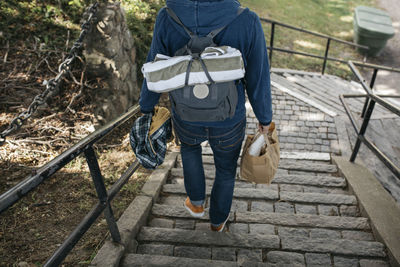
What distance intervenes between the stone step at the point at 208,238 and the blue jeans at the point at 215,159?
0.12m

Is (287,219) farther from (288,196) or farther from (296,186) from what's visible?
(296,186)

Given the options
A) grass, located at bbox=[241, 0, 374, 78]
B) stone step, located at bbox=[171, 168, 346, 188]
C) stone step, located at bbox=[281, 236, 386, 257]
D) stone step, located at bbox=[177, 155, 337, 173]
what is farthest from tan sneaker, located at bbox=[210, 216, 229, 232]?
grass, located at bbox=[241, 0, 374, 78]

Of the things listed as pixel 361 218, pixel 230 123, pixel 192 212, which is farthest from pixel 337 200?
pixel 230 123

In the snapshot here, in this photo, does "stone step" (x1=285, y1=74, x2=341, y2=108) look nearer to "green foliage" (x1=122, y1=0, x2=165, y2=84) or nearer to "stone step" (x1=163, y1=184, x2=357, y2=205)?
"stone step" (x1=163, y1=184, x2=357, y2=205)

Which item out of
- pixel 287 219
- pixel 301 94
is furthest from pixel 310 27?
pixel 287 219

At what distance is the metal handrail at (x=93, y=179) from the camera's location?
1.19 m

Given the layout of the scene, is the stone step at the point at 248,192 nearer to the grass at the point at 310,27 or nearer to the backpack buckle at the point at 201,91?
the backpack buckle at the point at 201,91

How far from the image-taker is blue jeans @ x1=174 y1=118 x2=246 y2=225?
1873mm

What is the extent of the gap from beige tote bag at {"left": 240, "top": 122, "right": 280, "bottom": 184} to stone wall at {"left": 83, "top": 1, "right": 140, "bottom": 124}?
254cm

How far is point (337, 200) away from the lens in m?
2.73

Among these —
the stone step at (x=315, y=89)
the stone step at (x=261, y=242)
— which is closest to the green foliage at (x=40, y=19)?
the stone step at (x=261, y=242)

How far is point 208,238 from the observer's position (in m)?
2.23

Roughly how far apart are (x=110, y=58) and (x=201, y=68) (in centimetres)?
277

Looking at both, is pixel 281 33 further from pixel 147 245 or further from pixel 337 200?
pixel 147 245
